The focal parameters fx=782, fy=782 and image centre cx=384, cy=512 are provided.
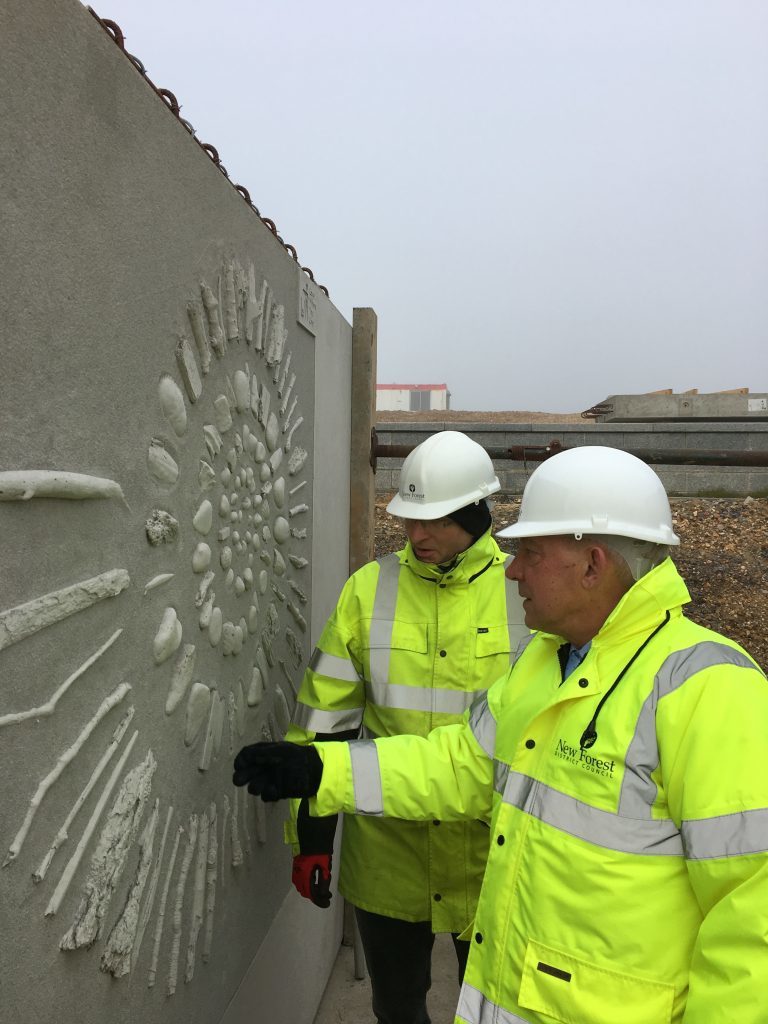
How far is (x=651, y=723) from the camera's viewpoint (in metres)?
1.46

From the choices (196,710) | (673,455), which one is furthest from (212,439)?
(673,455)

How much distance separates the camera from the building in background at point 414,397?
28844mm

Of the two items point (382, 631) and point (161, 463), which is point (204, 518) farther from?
point (382, 631)

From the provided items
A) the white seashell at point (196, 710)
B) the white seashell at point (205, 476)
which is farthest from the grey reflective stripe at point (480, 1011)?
the white seashell at point (205, 476)

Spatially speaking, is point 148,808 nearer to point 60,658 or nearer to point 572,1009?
point 60,658

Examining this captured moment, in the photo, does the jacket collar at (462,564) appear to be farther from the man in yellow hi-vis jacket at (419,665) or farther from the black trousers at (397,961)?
the black trousers at (397,961)

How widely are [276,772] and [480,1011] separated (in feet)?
2.23

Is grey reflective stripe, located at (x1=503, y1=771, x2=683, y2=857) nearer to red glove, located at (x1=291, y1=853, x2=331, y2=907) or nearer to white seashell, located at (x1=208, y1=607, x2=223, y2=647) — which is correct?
white seashell, located at (x1=208, y1=607, x2=223, y2=647)

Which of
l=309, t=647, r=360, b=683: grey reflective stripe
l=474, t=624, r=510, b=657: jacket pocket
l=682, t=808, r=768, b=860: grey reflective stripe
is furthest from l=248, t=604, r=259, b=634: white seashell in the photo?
l=682, t=808, r=768, b=860: grey reflective stripe

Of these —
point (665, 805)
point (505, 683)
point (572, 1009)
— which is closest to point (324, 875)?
point (505, 683)

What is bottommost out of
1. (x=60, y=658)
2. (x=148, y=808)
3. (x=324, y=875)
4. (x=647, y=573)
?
(x=324, y=875)

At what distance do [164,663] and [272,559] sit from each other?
0.86 meters

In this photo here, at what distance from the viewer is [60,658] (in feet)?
4.22

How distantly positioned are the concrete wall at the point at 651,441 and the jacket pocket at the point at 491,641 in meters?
5.17
